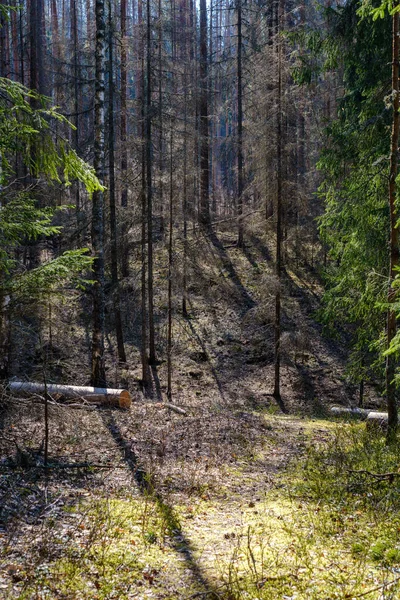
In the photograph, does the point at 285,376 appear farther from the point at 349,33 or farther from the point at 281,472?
the point at 349,33

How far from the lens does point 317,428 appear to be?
1373 cm

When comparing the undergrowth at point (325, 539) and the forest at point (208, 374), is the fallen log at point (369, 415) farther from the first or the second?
the undergrowth at point (325, 539)

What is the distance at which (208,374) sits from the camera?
66.1 ft

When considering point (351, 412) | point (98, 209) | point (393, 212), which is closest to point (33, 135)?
point (98, 209)

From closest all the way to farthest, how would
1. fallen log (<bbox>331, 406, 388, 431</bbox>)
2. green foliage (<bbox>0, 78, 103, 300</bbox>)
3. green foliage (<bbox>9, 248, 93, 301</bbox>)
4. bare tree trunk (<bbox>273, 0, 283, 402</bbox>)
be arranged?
green foliage (<bbox>0, 78, 103, 300</bbox>)
green foliage (<bbox>9, 248, 93, 301</bbox>)
fallen log (<bbox>331, 406, 388, 431</bbox>)
bare tree trunk (<bbox>273, 0, 283, 402</bbox>)

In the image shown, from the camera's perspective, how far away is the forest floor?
533 cm

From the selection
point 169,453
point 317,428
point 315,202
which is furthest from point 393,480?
point 315,202

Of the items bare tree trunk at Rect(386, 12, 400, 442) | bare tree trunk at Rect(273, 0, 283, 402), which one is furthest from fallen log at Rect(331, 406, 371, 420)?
bare tree trunk at Rect(386, 12, 400, 442)

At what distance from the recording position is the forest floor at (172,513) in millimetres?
5328

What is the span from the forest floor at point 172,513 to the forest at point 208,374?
4 centimetres

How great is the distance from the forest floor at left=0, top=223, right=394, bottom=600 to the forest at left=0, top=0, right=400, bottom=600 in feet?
0.12

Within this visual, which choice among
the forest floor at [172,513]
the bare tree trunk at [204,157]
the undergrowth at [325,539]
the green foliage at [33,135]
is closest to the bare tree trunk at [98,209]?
the forest floor at [172,513]

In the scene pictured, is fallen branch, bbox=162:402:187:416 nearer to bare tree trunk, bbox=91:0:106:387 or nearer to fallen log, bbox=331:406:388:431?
bare tree trunk, bbox=91:0:106:387

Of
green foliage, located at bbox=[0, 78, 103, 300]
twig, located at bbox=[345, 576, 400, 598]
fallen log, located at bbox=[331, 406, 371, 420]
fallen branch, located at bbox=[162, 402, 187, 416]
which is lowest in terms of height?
fallen log, located at bbox=[331, 406, 371, 420]
